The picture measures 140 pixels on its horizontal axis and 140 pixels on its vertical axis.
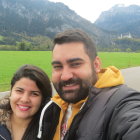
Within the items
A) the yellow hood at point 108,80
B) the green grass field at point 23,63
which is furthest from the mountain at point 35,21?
the yellow hood at point 108,80

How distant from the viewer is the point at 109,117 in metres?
1.70

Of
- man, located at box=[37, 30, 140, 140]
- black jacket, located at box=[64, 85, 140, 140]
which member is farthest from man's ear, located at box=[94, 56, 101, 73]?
black jacket, located at box=[64, 85, 140, 140]

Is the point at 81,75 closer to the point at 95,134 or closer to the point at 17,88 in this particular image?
the point at 95,134

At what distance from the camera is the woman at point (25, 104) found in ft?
9.13

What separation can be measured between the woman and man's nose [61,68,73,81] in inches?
33.2

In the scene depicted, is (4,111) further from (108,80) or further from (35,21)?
(35,21)

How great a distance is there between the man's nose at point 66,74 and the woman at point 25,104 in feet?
2.76

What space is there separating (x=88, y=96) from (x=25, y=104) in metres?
1.07

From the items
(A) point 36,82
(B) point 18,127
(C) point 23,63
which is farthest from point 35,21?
(B) point 18,127

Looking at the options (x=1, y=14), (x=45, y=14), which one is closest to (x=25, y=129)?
(x=1, y=14)

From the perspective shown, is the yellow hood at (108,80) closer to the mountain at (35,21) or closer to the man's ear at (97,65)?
the man's ear at (97,65)

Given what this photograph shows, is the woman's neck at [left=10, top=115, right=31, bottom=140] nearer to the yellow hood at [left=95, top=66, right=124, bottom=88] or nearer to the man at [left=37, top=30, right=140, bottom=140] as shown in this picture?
the man at [left=37, top=30, right=140, bottom=140]

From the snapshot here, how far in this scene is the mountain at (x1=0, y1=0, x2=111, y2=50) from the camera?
15529cm

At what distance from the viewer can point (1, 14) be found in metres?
165
